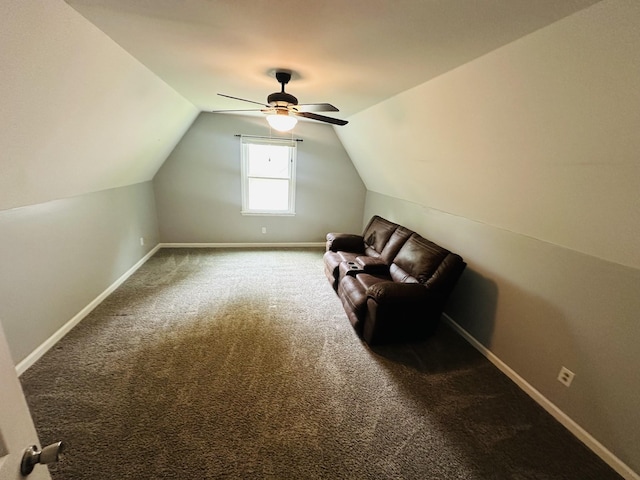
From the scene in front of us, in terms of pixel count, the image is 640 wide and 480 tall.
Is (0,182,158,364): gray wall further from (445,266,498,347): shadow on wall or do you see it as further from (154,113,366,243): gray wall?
(445,266,498,347): shadow on wall

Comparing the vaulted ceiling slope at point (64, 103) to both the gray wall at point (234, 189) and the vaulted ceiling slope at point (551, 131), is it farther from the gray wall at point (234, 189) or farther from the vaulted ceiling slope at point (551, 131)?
the vaulted ceiling slope at point (551, 131)

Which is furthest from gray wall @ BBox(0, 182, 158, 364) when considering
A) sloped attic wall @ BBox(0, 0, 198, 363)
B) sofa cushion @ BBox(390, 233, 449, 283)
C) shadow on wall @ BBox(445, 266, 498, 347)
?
shadow on wall @ BBox(445, 266, 498, 347)

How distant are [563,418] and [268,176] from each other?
4574 mm

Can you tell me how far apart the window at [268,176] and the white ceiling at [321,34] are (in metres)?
2.29

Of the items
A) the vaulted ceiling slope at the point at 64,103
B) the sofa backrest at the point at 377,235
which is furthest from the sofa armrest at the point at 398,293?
the vaulted ceiling slope at the point at 64,103

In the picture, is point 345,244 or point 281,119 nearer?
point 281,119

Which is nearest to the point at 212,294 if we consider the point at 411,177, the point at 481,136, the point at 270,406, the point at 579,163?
the point at 270,406

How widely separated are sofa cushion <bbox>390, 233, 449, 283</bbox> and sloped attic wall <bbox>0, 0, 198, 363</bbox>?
9.64ft

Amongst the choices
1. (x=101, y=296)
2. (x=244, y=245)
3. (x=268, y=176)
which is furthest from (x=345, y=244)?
(x=101, y=296)

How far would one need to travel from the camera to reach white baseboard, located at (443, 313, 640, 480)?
157 cm

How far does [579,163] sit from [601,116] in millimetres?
277

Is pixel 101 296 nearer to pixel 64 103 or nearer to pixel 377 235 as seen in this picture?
pixel 64 103

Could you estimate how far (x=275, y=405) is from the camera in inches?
73.0

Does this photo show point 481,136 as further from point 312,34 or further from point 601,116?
point 312,34
